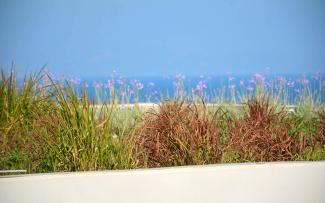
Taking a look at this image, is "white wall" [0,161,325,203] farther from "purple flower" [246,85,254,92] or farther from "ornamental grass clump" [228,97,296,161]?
"purple flower" [246,85,254,92]

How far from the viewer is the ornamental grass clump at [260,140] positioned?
17.4 ft

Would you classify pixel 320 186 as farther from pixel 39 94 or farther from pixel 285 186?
pixel 39 94

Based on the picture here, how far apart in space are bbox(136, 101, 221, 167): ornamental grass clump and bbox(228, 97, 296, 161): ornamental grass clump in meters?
0.20

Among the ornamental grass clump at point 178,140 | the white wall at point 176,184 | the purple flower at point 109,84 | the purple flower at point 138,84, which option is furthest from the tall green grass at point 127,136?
the purple flower at point 138,84

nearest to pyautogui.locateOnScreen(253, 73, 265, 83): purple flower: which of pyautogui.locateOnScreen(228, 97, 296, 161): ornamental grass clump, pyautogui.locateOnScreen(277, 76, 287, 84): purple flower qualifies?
pyautogui.locateOnScreen(277, 76, 287, 84): purple flower

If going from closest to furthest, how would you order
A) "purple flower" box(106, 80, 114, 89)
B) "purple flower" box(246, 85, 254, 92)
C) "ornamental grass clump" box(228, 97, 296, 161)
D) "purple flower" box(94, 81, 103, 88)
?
1. "ornamental grass clump" box(228, 97, 296, 161)
2. "purple flower" box(106, 80, 114, 89)
3. "purple flower" box(94, 81, 103, 88)
4. "purple flower" box(246, 85, 254, 92)

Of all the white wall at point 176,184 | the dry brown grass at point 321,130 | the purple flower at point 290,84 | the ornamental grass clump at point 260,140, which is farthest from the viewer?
the purple flower at point 290,84

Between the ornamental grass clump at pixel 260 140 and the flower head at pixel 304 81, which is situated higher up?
the flower head at pixel 304 81

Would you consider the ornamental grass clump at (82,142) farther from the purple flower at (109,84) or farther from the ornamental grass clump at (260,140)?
the purple flower at (109,84)

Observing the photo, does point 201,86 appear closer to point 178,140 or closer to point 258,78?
point 258,78

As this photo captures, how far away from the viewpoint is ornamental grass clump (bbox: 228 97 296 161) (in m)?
5.31

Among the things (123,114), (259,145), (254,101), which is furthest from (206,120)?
(123,114)

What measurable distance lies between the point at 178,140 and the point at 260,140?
0.82m

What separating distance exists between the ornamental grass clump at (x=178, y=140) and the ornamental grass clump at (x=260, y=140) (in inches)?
8.0
